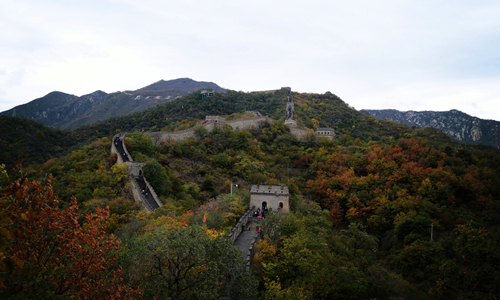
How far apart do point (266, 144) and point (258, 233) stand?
40117 mm

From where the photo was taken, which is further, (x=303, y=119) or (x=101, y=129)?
(x=303, y=119)

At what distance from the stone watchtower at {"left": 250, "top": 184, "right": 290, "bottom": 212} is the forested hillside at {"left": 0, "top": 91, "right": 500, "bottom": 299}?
1157mm

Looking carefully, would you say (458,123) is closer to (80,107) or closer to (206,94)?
(206,94)

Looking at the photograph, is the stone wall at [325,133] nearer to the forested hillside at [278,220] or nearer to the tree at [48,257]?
the forested hillside at [278,220]

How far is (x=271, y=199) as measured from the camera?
94.7 feet

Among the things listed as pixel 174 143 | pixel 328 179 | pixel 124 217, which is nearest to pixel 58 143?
pixel 174 143

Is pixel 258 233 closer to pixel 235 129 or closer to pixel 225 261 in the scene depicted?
pixel 225 261

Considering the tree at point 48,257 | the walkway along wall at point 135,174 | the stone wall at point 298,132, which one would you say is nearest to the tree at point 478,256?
the tree at point 48,257

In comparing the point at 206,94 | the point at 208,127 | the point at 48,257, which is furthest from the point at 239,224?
the point at 206,94

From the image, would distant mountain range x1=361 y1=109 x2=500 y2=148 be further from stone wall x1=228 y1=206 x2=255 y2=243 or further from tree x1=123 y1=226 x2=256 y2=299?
tree x1=123 y1=226 x2=256 y2=299

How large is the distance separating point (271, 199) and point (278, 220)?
5.62m

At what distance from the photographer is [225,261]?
Answer: 45.0 ft

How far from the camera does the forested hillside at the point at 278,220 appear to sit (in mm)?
9414

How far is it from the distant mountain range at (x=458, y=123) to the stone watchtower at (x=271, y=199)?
248 feet
